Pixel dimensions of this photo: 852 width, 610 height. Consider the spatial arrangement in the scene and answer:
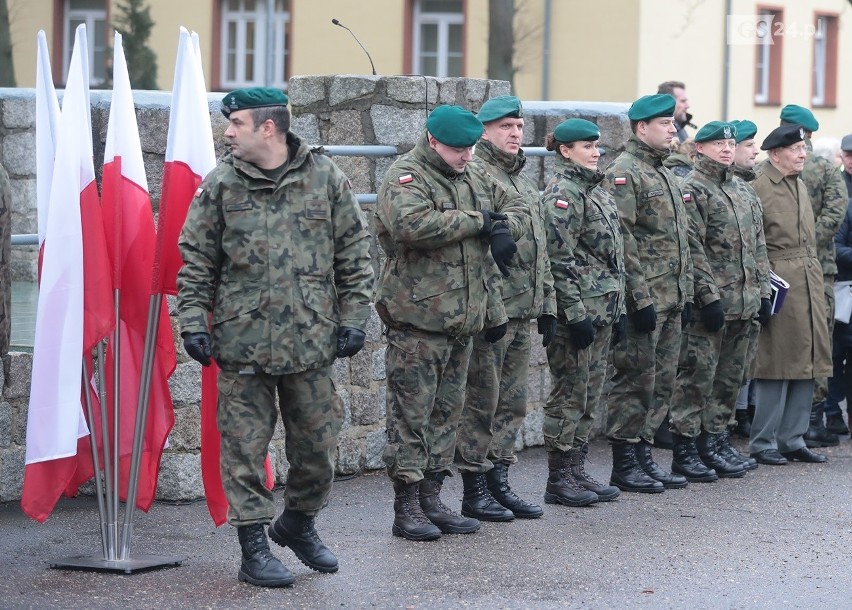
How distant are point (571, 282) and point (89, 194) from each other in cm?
267

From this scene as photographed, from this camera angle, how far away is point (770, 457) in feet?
33.0

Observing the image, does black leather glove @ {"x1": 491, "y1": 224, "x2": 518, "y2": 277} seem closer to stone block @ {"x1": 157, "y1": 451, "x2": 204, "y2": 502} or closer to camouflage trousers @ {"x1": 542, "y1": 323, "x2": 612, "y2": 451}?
camouflage trousers @ {"x1": 542, "y1": 323, "x2": 612, "y2": 451}

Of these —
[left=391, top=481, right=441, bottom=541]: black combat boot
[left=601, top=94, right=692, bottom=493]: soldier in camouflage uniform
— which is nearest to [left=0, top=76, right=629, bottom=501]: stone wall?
[left=601, top=94, right=692, bottom=493]: soldier in camouflage uniform

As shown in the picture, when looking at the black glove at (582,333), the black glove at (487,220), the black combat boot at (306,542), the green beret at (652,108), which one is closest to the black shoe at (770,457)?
the black glove at (582,333)

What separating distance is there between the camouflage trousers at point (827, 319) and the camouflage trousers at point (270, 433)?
4.90m

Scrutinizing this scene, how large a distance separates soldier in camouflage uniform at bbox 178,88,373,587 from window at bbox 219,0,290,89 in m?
25.0

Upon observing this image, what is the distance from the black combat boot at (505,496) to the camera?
807cm

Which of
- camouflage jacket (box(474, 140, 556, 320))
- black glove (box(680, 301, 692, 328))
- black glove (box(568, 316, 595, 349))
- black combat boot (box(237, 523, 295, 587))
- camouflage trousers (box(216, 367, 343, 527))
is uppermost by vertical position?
camouflage jacket (box(474, 140, 556, 320))

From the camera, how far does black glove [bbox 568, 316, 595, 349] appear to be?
8273 millimetres

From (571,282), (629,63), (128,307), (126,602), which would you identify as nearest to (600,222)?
(571,282)

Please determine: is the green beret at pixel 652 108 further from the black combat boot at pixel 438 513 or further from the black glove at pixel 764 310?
the black combat boot at pixel 438 513

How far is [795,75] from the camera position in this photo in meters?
31.5

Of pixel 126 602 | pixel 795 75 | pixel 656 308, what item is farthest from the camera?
pixel 795 75

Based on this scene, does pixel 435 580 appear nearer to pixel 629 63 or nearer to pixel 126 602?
pixel 126 602
